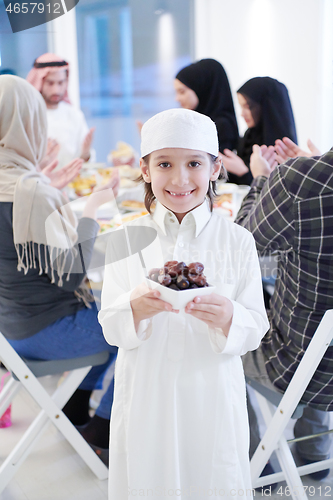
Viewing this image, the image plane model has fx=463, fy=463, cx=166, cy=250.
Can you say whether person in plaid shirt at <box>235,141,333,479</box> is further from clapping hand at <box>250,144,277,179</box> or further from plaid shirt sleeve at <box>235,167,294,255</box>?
clapping hand at <box>250,144,277,179</box>

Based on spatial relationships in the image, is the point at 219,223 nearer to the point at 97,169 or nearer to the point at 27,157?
→ the point at 27,157

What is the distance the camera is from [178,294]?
654 mm

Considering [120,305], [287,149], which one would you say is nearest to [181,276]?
[120,305]

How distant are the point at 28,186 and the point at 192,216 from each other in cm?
62

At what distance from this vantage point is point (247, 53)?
4344 millimetres

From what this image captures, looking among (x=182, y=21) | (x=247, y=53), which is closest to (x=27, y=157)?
(x=247, y=53)

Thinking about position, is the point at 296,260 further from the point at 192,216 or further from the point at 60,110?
the point at 60,110

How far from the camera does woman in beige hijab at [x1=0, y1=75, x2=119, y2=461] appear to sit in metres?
1.25

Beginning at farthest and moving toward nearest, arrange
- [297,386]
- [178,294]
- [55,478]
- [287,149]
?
1. [287,149]
2. [55,478]
3. [297,386]
4. [178,294]

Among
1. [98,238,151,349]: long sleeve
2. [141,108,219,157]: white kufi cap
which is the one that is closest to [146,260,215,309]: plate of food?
[98,238,151,349]: long sleeve

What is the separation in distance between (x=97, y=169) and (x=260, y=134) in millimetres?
948

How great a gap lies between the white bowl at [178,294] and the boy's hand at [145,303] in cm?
1

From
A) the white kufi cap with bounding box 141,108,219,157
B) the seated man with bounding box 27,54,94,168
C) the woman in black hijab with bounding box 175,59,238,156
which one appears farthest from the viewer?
the seated man with bounding box 27,54,94,168

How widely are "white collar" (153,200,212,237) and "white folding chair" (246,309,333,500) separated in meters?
0.35
